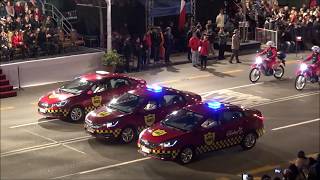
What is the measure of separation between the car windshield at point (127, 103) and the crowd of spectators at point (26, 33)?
9635 mm

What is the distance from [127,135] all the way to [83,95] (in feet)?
10.2

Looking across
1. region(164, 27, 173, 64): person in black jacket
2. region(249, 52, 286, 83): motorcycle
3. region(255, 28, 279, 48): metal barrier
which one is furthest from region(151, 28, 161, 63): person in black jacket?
region(255, 28, 279, 48): metal barrier

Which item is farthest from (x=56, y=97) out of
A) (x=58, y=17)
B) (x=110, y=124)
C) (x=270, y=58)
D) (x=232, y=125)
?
(x=58, y=17)

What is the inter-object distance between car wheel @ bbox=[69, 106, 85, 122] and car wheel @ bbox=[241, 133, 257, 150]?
5.89 metres

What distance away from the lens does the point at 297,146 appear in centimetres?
1866

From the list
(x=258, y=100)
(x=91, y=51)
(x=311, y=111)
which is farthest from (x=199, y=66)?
(x=311, y=111)

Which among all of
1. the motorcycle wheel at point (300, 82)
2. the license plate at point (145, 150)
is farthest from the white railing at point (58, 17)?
the license plate at point (145, 150)

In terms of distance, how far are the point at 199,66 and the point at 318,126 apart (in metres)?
10.7

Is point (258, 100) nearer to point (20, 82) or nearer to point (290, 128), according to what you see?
point (290, 128)

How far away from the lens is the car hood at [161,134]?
55.1 ft

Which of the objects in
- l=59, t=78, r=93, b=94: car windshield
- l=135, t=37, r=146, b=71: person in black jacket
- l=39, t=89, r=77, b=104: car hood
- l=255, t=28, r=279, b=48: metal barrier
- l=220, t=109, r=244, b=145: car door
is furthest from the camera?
l=255, t=28, r=279, b=48: metal barrier

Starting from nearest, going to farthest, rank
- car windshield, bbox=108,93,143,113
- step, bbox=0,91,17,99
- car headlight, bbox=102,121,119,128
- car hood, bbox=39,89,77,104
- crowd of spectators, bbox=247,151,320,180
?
crowd of spectators, bbox=247,151,320,180
car headlight, bbox=102,121,119,128
car windshield, bbox=108,93,143,113
car hood, bbox=39,89,77,104
step, bbox=0,91,17,99

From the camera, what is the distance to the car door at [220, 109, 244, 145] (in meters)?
17.6

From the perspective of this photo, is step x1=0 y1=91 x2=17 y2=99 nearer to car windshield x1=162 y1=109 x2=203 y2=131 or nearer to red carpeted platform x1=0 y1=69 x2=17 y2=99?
red carpeted platform x1=0 y1=69 x2=17 y2=99
